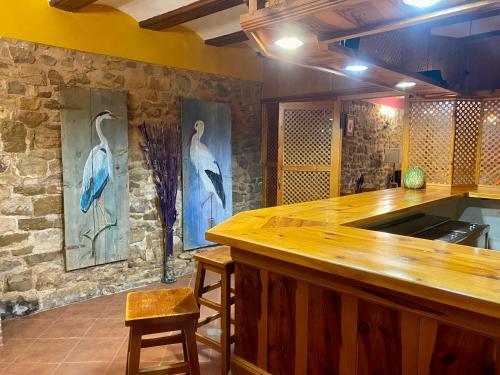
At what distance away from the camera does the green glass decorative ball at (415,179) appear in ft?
12.5

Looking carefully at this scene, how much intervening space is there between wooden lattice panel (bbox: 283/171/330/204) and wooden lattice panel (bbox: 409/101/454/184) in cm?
104

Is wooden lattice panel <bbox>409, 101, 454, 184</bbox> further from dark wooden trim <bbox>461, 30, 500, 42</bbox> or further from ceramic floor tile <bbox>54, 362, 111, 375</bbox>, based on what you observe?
ceramic floor tile <bbox>54, 362, 111, 375</bbox>

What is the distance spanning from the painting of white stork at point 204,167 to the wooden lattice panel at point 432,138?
2.08 meters

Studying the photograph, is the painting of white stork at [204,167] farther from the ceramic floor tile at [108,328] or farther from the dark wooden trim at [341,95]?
the ceramic floor tile at [108,328]

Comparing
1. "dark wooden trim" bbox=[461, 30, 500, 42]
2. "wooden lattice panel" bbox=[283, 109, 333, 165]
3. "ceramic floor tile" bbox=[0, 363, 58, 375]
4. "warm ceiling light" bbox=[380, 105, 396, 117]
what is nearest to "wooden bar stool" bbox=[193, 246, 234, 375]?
"ceramic floor tile" bbox=[0, 363, 58, 375]

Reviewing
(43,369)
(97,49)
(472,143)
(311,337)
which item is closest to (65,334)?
(43,369)

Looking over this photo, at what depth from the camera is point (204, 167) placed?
4.44 m

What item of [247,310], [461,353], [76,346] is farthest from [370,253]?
[76,346]

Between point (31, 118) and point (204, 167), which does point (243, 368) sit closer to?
point (31, 118)

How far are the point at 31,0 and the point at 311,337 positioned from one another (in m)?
3.39

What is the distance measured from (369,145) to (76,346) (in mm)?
5139

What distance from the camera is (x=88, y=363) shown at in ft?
8.58

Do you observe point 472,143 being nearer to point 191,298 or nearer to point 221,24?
point 221,24

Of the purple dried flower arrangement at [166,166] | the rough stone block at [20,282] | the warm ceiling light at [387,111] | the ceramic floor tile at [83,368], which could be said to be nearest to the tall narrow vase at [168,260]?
the purple dried flower arrangement at [166,166]
